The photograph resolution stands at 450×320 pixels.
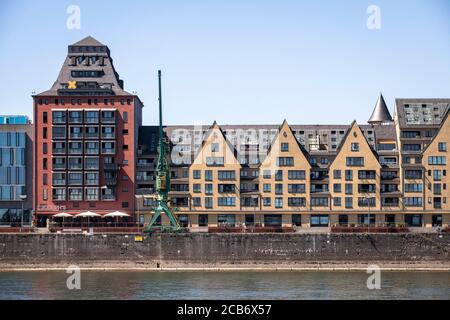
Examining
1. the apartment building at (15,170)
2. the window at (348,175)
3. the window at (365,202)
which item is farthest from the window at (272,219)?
the apartment building at (15,170)

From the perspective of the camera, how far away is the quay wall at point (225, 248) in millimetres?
108875

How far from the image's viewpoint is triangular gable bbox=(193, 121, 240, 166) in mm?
126375

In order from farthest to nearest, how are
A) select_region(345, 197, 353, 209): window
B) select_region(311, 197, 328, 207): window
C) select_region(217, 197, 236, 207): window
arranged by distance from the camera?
select_region(217, 197, 236, 207): window → select_region(311, 197, 328, 207): window → select_region(345, 197, 353, 209): window

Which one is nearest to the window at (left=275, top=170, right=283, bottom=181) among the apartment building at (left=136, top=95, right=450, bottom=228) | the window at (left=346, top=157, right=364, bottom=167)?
the apartment building at (left=136, top=95, right=450, bottom=228)

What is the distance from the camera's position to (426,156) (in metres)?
127

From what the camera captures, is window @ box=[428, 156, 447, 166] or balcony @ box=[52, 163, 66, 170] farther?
balcony @ box=[52, 163, 66, 170]

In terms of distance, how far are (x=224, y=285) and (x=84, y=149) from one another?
2056 inches

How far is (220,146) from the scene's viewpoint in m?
127

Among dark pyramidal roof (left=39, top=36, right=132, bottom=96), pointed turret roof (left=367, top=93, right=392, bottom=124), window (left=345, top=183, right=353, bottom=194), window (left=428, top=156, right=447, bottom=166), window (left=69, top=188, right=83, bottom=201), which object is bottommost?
window (left=69, top=188, right=83, bottom=201)

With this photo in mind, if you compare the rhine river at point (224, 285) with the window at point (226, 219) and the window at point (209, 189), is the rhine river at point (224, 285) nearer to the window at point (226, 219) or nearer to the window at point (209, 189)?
the window at point (226, 219)

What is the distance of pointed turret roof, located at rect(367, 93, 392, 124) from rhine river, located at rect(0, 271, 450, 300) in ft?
183

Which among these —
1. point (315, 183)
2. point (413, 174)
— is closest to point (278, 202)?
point (315, 183)

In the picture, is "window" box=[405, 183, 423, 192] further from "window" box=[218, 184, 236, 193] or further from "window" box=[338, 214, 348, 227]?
"window" box=[218, 184, 236, 193]

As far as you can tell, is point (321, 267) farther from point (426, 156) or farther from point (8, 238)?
point (8, 238)
